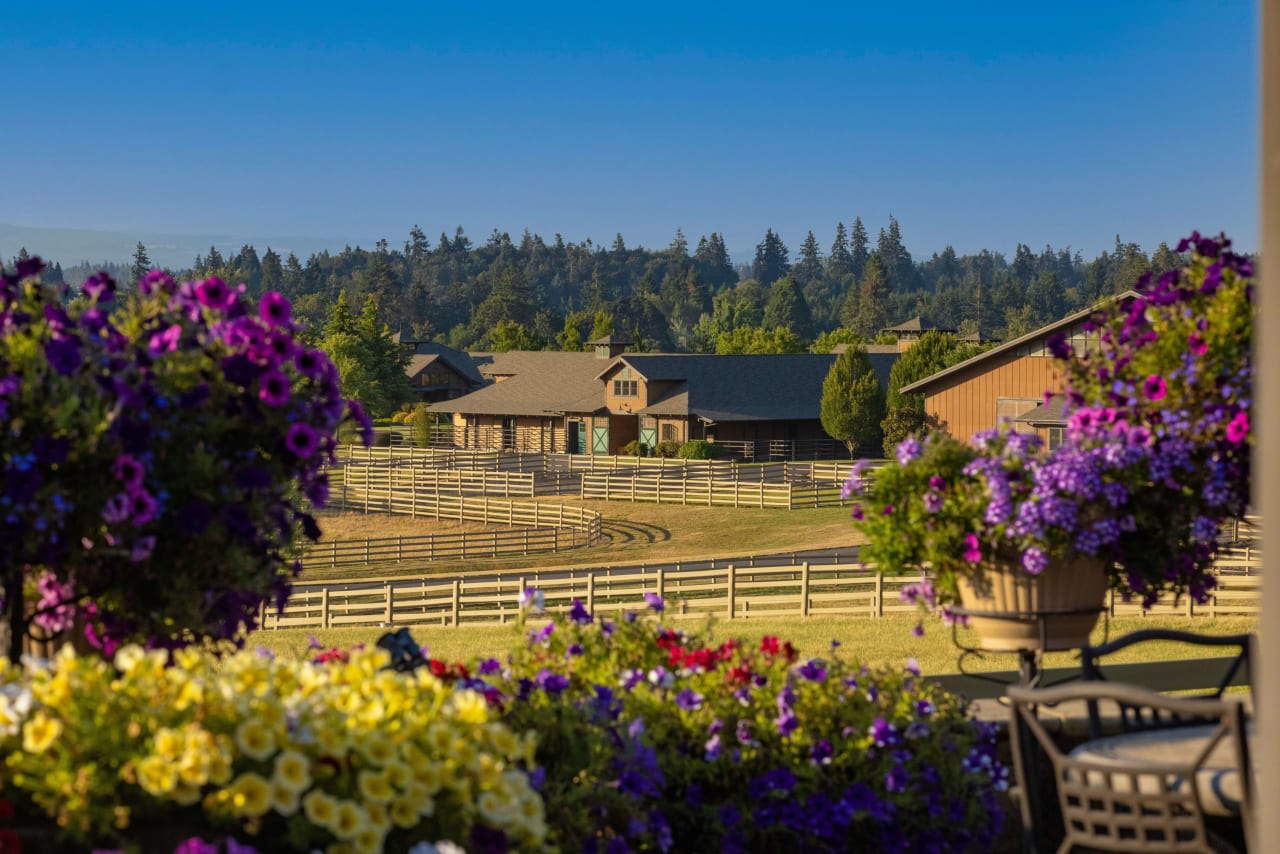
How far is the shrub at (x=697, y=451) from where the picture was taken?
207ft

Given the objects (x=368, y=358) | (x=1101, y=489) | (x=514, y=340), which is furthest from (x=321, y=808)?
(x=514, y=340)

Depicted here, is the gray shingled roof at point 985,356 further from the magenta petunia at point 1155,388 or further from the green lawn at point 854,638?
the magenta petunia at point 1155,388

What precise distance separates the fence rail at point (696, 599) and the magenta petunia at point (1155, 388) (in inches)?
505

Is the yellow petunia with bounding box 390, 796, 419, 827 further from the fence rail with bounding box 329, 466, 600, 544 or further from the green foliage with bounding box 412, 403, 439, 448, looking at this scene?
the green foliage with bounding box 412, 403, 439, 448

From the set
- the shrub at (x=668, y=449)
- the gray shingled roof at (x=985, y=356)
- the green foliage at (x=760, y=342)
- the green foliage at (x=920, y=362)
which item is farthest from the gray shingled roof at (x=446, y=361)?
the gray shingled roof at (x=985, y=356)

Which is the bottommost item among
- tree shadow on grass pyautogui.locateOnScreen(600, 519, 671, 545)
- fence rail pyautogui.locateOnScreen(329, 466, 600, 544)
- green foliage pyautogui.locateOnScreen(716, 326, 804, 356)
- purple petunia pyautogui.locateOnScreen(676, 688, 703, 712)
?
tree shadow on grass pyautogui.locateOnScreen(600, 519, 671, 545)

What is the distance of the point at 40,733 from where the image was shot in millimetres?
3539

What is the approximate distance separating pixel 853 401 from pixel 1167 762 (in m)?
59.4

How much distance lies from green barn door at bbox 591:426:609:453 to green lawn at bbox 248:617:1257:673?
49353mm

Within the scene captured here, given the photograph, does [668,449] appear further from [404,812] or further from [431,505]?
[404,812]

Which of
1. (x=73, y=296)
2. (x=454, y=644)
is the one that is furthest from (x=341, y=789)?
(x=454, y=644)

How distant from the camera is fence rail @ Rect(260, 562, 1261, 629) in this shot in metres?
20.7

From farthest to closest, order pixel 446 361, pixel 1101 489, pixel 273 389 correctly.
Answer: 1. pixel 446 361
2. pixel 1101 489
3. pixel 273 389

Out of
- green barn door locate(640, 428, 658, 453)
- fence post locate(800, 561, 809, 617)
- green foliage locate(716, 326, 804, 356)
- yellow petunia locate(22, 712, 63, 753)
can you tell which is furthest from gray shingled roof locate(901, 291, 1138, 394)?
yellow petunia locate(22, 712, 63, 753)
